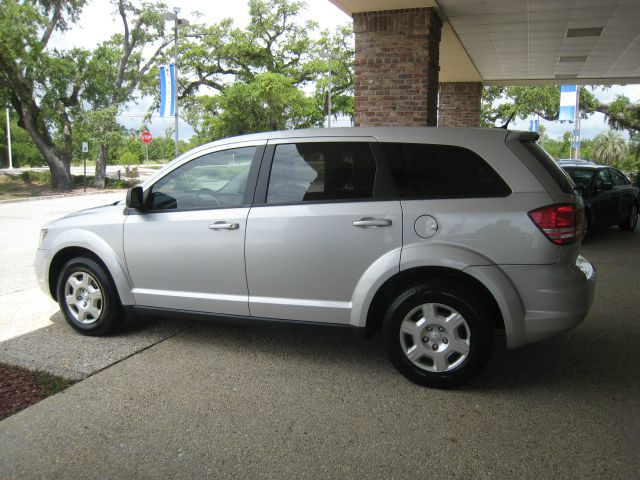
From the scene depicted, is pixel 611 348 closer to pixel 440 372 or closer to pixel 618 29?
pixel 440 372

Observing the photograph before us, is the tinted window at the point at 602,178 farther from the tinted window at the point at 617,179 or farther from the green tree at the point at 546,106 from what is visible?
the green tree at the point at 546,106

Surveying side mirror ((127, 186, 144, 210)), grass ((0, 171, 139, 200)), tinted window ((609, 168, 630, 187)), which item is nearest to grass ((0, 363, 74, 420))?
side mirror ((127, 186, 144, 210))

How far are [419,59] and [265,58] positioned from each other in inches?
1135

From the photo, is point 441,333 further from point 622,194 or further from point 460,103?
point 460,103

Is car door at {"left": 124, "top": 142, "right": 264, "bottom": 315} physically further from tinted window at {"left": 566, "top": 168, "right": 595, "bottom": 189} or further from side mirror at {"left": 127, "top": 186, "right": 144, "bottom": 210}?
tinted window at {"left": 566, "top": 168, "right": 595, "bottom": 189}

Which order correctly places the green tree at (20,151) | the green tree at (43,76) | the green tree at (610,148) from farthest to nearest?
1. the green tree at (20,151)
2. the green tree at (610,148)
3. the green tree at (43,76)

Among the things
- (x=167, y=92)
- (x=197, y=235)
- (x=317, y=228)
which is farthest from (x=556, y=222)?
(x=167, y=92)

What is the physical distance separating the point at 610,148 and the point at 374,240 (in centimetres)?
4812

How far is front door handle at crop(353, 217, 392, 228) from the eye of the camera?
Answer: 3771 mm

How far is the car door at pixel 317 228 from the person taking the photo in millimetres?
3832

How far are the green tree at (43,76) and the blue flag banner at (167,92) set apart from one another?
531 centimetres

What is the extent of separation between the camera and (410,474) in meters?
2.78

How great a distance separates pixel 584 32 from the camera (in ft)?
35.6

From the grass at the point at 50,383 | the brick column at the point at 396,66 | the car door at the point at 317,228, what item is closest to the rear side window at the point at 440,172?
the car door at the point at 317,228
